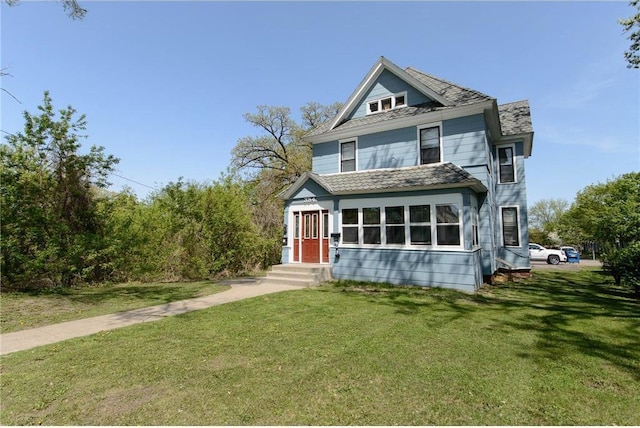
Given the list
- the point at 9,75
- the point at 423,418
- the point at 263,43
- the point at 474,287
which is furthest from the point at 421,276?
the point at 9,75

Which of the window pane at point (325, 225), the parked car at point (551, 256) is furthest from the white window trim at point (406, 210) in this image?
the parked car at point (551, 256)

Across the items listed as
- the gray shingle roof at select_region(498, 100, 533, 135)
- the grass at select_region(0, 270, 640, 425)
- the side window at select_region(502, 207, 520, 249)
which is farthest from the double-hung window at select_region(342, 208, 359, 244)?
the gray shingle roof at select_region(498, 100, 533, 135)

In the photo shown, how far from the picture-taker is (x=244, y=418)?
111 inches

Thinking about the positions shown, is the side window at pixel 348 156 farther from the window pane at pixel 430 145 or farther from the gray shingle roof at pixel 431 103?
the window pane at pixel 430 145

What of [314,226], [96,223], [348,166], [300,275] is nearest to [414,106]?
[348,166]

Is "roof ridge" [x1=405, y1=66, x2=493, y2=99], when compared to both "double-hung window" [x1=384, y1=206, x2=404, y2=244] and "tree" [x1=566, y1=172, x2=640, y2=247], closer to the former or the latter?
"double-hung window" [x1=384, y1=206, x2=404, y2=244]

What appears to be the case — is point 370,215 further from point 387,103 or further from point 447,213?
point 387,103

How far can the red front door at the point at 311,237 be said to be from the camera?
12.7 metres

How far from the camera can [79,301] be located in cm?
825

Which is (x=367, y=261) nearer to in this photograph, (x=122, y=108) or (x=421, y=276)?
(x=421, y=276)

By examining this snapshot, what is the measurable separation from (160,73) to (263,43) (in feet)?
14.2

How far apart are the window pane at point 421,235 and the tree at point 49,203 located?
443 inches

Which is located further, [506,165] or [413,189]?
[506,165]

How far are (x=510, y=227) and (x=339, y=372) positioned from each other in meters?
13.5
